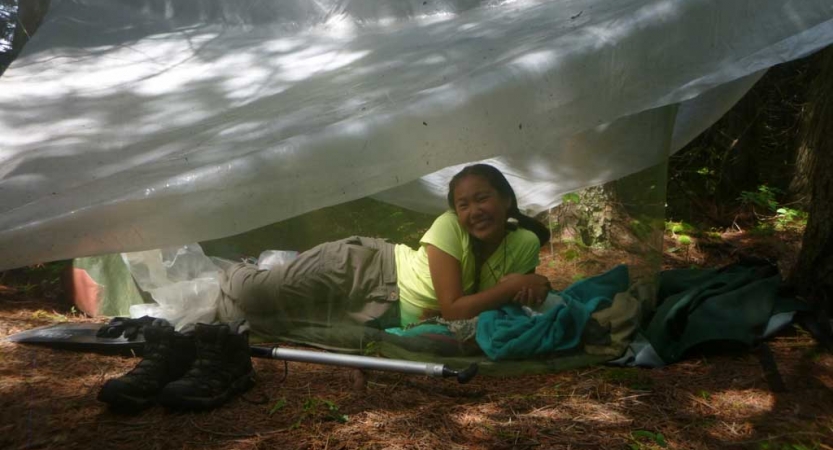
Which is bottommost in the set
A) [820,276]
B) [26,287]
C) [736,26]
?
[820,276]

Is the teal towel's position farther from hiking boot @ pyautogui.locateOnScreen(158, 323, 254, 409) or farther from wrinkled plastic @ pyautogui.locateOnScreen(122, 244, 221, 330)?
wrinkled plastic @ pyautogui.locateOnScreen(122, 244, 221, 330)

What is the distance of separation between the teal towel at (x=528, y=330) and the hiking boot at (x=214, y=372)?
0.71 m

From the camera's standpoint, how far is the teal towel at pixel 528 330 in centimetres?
205

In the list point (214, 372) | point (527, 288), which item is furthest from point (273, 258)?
point (527, 288)

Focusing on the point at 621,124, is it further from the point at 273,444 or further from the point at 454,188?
the point at 273,444

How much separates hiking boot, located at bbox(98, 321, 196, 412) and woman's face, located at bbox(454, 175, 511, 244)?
0.89 metres

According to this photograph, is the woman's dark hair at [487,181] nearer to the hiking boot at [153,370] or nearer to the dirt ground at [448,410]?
the dirt ground at [448,410]

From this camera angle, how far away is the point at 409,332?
2.11 m

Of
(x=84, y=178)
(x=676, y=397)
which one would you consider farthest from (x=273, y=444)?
Result: (x=676, y=397)

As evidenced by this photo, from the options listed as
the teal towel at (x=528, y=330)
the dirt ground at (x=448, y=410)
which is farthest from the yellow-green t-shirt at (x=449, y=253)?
the dirt ground at (x=448, y=410)

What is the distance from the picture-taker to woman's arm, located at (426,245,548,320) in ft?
6.80

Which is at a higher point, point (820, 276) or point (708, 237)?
point (820, 276)

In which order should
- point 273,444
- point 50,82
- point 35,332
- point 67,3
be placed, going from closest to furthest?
point 273,444 → point 35,332 → point 50,82 → point 67,3

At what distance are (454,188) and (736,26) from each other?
0.97m
